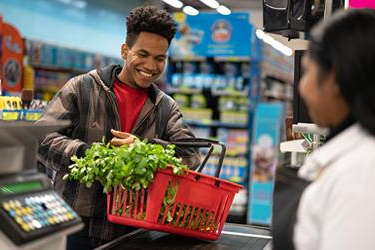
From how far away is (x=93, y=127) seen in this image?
2.85 m

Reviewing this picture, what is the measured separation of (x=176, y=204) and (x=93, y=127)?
2.44 feet

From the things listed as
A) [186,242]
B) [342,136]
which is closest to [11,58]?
[186,242]

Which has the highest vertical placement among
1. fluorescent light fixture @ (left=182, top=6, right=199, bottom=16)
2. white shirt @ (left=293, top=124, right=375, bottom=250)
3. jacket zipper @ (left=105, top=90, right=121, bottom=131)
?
fluorescent light fixture @ (left=182, top=6, right=199, bottom=16)

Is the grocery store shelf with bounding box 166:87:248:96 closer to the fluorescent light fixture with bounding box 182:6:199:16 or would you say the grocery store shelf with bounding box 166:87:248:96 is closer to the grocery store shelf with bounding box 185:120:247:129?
the grocery store shelf with bounding box 185:120:247:129

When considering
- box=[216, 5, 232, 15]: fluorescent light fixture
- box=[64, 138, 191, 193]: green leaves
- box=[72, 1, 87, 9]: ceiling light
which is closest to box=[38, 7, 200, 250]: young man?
box=[64, 138, 191, 193]: green leaves

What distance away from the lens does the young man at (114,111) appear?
2.72 meters

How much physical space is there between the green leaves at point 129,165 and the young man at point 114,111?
0.39 m

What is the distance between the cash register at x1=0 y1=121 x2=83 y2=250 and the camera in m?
1.44

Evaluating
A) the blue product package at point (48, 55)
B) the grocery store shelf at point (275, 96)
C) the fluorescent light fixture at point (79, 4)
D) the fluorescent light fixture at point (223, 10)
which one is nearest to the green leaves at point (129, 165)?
the fluorescent light fixture at point (223, 10)

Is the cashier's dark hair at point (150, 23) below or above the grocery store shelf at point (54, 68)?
below

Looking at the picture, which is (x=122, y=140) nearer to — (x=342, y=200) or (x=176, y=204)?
(x=176, y=204)

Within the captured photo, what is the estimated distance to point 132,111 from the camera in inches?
117

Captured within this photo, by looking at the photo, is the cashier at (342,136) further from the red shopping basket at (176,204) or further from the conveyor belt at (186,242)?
the conveyor belt at (186,242)

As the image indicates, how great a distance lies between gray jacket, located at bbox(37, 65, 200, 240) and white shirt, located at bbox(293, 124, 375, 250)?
140 centimetres
